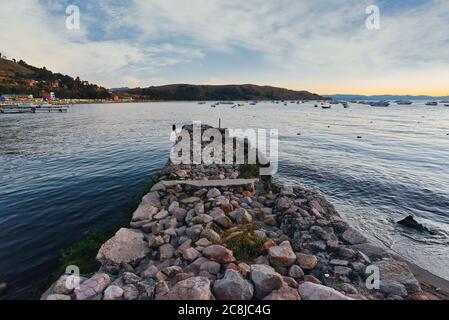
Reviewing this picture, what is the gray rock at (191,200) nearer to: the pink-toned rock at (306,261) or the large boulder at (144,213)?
the large boulder at (144,213)

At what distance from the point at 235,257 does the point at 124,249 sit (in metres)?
3.25

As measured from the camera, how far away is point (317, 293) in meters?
4.53

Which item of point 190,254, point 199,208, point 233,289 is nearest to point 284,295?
point 233,289

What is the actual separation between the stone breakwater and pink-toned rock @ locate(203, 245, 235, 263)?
1.0 inches

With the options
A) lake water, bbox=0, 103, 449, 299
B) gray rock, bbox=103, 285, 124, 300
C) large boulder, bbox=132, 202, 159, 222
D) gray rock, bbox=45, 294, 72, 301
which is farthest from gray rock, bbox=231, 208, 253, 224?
lake water, bbox=0, 103, 449, 299

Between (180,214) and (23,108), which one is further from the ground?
(23,108)

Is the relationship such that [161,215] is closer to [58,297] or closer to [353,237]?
[58,297]

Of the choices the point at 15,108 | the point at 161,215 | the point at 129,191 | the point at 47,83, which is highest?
the point at 47,83

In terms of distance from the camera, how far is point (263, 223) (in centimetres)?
851

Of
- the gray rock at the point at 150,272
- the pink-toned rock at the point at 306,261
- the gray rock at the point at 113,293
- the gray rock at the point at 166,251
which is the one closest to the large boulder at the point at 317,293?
the pink-toned rock at the point at 306,261

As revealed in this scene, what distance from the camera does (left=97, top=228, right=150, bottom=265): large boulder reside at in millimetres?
6309

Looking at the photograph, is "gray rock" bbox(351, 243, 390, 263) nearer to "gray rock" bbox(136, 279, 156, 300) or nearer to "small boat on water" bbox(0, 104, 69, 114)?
"gray rock" bbox(136, 279, 156, 300)

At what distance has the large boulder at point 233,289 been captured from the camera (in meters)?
4.54
